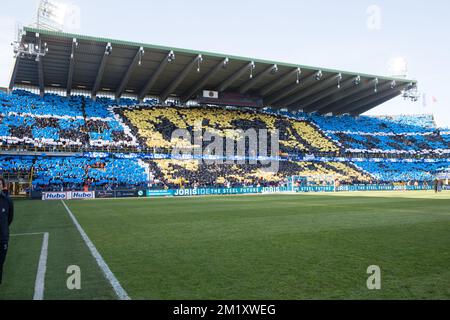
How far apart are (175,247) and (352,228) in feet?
20.5

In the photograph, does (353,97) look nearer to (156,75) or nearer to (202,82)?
(202,82)

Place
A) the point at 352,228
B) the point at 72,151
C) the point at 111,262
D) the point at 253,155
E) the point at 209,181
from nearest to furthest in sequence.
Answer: the point at 111,262 < the point at 352,228 < the point at 72,151 < the point at 209,181 < the point at 253,155

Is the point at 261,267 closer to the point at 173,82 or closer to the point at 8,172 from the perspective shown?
the point at 8,172

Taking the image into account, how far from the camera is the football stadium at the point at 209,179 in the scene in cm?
680

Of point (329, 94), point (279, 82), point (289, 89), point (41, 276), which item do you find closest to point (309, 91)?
point (289, 89)

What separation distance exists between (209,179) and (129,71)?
53.8 feet

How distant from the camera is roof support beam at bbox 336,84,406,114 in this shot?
63.3 m

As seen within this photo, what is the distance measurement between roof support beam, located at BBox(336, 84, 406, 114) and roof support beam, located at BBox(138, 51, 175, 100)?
120 ft

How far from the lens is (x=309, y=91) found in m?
59.2

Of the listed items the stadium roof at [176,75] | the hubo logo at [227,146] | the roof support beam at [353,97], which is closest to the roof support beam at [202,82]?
the stadium roof at [176,75]

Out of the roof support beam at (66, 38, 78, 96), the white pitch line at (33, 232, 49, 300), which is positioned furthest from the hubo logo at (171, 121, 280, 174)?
the white pitch line at (33, 232, 49, 300)

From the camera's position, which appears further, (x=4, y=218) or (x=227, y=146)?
(x=227, y=146)

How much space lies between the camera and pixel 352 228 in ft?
41.8
